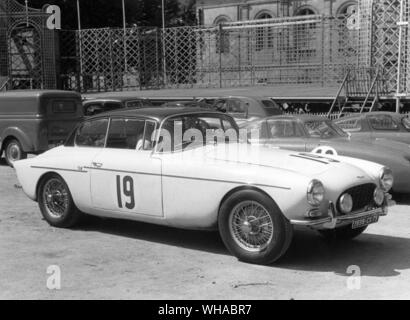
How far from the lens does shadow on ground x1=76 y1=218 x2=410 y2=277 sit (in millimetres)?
5840

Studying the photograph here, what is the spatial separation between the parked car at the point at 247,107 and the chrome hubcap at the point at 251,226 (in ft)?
32.6

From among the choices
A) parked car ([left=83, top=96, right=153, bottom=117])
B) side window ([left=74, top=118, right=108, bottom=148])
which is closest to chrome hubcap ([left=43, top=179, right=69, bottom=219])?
side window ([left=74, top=118, right=108, bottom=148])

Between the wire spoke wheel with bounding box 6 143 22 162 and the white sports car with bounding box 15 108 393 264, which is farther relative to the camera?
the wire spoke wheel with bounding box 6 143 22 162

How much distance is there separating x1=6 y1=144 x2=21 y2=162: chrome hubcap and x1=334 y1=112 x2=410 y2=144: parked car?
6568mm

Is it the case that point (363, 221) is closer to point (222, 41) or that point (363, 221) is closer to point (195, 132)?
point (195, 132)

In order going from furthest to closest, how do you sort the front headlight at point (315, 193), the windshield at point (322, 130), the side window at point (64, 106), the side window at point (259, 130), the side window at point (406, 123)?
1. the side window at point (64, 106)
2. the side window at point (406, 123)
3. the side window at point (259, 130)
4. the windshield at point (322, 130)
5. the front headlight at point (315, 193)

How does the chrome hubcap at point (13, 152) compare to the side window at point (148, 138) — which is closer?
the side window at point (148, 138)

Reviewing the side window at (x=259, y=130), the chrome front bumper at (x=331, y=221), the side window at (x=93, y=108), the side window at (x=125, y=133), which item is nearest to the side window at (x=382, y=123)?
the side window at (x=259, y=130)

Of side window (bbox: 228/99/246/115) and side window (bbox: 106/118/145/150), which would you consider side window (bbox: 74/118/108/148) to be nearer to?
side window (bbox: 106/118/145/150)

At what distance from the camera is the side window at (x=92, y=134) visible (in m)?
7.18

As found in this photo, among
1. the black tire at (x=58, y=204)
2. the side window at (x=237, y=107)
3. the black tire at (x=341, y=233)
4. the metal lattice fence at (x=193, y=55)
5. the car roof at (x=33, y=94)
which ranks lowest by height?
the black tire at (x=341, y=233)

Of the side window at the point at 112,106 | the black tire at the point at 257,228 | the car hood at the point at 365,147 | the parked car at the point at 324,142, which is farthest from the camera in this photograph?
the side window at the point at 112,106

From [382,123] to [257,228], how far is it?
19.2 ft

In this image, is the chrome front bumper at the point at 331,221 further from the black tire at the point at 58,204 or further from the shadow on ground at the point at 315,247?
the black tire at the point at 58,204
